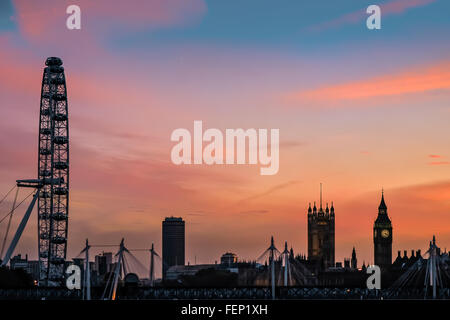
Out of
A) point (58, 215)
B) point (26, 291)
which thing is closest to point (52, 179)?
point (58, 215)

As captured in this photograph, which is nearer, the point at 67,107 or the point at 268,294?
the point at 67,107
